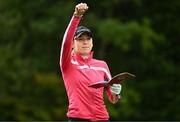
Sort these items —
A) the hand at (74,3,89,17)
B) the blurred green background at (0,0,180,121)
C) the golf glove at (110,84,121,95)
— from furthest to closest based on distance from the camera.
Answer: the blurred green background at (0,0,180,121)
the golf glove at (110,84,121,95)
the hand at (74,3,89,17)

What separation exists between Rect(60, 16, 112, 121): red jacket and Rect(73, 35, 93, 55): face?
6 cm

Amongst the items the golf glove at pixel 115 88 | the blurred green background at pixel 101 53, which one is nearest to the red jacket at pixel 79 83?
the golf glove at pixel 115 88

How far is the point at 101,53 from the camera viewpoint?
27.5m

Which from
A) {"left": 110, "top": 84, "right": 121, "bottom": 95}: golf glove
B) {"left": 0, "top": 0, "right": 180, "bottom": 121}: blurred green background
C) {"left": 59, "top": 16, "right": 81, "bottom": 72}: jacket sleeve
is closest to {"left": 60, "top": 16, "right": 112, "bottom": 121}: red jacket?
{"left": 59, "top": 16, "right": 81, "bottom": 72}: jacket sleeve

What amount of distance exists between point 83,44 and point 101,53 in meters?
21.2

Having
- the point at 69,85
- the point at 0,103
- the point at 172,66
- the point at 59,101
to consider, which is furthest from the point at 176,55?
the point at 69,85

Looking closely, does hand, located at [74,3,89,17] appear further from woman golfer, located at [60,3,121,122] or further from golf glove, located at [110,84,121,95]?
golf glove, located at [110,84,121,95]

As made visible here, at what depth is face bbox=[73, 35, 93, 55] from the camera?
6.28 metres

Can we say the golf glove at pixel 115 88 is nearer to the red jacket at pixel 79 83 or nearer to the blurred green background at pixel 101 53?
the red jacket at pixel 79 83

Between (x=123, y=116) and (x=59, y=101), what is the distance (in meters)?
2.33

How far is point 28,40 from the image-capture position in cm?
2734

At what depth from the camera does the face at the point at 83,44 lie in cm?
628

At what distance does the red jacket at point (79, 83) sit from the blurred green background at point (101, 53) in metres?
18.1

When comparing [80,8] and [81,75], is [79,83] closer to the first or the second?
[81,75]
